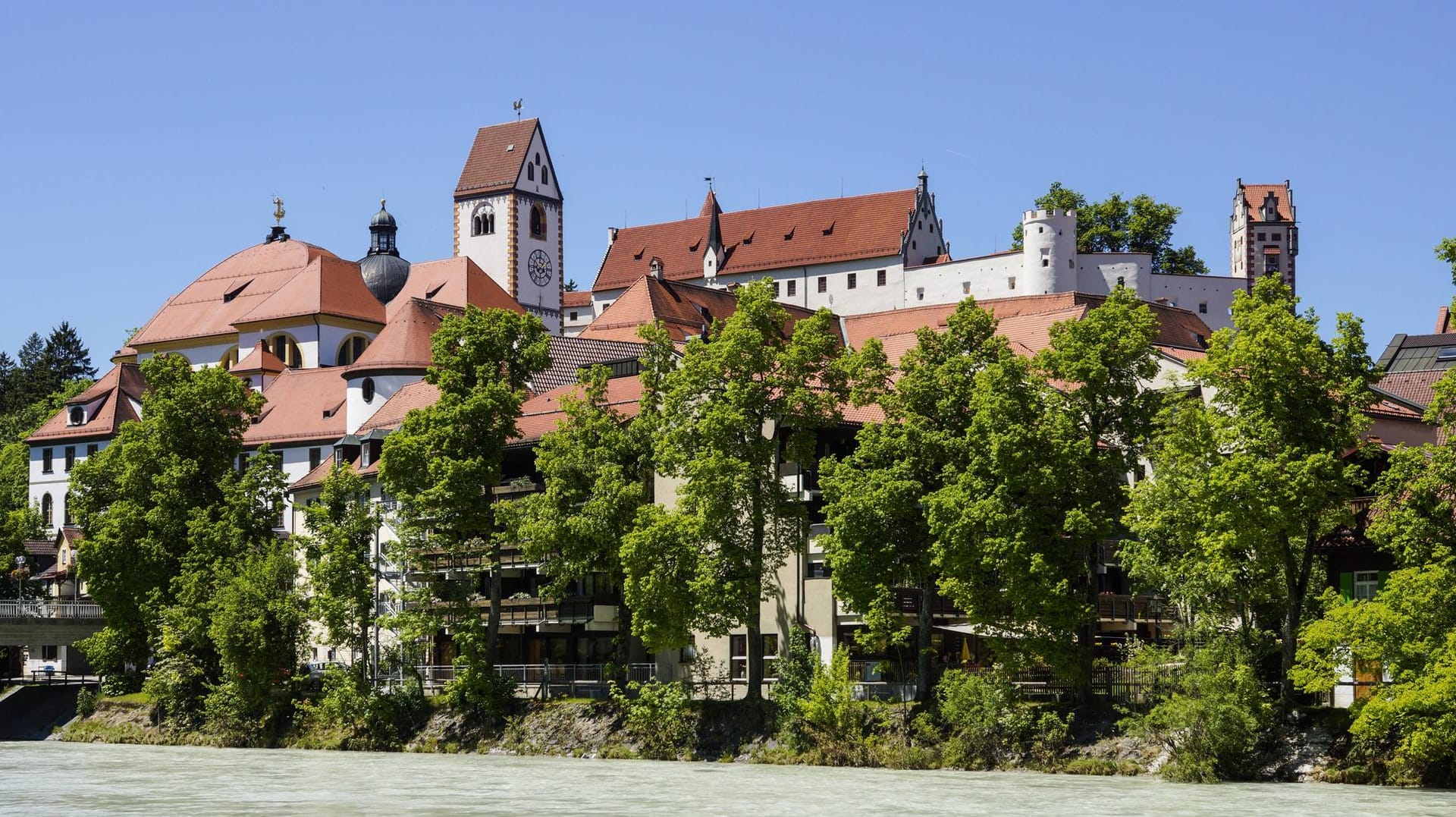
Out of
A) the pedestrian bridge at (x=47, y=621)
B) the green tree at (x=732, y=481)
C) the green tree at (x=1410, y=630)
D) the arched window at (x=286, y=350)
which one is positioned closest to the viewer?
the green tree at (x=1410, y=630)

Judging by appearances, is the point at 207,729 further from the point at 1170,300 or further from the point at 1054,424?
the point at 1170,300

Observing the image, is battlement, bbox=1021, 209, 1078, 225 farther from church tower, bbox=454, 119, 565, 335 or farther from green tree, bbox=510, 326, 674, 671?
green tree, bbox=510, 326, 674, 671

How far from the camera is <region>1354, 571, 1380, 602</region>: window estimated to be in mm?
50938

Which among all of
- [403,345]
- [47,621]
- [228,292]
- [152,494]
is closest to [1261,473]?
[152,494]

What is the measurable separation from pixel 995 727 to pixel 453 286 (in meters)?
80.0

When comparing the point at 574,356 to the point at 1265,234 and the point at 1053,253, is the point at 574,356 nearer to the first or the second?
the point at 1053,253

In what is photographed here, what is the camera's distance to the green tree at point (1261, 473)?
157 ft

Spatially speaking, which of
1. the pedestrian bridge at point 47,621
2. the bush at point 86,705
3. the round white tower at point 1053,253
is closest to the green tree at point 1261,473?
the bush at point 86,705

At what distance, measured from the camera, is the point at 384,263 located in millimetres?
137250

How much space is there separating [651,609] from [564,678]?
9572 millimetres

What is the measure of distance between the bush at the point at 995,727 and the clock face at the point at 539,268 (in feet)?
307

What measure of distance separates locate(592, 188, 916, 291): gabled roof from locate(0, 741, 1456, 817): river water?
89994mm

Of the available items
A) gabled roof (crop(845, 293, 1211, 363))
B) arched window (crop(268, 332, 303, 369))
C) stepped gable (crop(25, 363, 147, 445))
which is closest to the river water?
gabled roof (crop(845, 293, 1211, 363))

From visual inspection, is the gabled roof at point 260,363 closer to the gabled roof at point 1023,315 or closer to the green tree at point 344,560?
the gabled roof at point 1023,315
